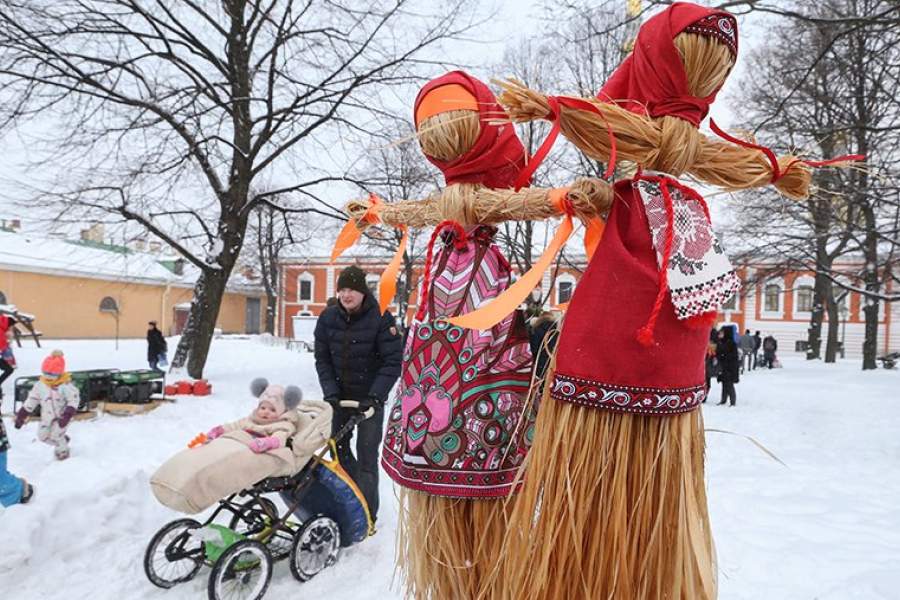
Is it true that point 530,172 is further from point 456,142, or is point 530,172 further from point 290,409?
point 290,409

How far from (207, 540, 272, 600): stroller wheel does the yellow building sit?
23369 mm

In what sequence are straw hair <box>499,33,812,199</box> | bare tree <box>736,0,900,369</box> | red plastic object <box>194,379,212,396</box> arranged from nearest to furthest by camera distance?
straw hair <box>499,33,812,199</box>, bare tree <box>736,0,900,369</box>, red plastic object <box>194,379,212,396</box>

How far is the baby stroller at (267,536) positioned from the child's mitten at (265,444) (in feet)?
0.80

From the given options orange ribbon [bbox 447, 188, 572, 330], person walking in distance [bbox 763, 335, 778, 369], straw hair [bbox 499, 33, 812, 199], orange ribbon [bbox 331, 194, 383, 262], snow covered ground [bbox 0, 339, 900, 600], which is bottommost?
person walking in distance [bbox 763, 335, 778, 369]

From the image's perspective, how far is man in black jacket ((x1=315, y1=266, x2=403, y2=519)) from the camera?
158 inches

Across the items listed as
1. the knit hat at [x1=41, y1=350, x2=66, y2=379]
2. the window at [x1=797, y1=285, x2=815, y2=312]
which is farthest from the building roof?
the window at [x1=797, y1=285, x2=815, y2=312]

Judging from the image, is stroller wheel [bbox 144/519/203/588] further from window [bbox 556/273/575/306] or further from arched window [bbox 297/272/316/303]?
arched window [bbox 297/272/316/303]

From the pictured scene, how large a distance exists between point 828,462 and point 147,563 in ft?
21.5

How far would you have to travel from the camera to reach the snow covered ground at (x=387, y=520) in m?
3.12

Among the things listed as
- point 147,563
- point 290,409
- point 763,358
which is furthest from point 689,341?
point 763,358

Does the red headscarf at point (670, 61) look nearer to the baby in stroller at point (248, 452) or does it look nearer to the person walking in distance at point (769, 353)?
the baby in stroller at point (248, 452)

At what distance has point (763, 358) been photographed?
81.0ft

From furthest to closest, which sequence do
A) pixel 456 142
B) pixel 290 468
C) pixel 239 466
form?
pixel 290 468
pixel 239 466
pixel 456 142

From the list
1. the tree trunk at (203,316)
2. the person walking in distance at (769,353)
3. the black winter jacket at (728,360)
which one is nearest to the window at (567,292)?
the black winter jacket at (728,360)
